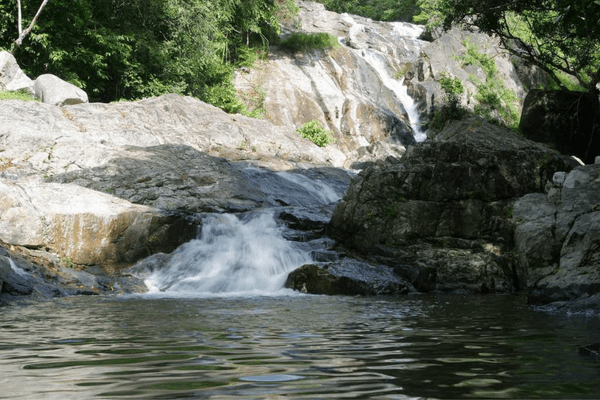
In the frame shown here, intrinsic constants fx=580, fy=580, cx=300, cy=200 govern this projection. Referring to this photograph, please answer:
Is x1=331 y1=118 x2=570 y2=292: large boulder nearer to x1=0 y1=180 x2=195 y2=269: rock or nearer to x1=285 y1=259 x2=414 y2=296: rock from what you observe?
x1=285 y1=259 x2=414 y2=296: rock

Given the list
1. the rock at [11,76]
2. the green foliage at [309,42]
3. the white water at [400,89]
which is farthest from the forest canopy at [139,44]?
the white water at [400,89]

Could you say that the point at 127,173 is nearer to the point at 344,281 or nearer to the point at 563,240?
the point at 344,281

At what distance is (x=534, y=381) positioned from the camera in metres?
3.24

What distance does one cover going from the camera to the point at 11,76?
2205cm

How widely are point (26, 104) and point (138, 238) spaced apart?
406 inches

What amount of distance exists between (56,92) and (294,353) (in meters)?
20.0

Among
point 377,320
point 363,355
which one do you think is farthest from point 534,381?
point 377,320

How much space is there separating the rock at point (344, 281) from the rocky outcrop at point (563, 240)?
2.38 meters

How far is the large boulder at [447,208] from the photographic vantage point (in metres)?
11.9

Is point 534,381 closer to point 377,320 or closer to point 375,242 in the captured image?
point 377,320

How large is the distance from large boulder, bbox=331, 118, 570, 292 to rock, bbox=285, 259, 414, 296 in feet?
3.10

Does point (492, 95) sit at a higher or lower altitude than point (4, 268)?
higher

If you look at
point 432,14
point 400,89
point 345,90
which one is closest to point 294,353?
point 345,90

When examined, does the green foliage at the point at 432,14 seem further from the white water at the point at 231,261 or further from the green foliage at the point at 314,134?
the white water at the point at 231,261
